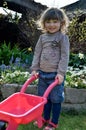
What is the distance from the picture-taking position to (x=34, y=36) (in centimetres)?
822

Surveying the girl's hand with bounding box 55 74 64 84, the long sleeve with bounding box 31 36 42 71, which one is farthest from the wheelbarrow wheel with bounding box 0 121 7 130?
the long sleeve with bounding box 31 36 42 71

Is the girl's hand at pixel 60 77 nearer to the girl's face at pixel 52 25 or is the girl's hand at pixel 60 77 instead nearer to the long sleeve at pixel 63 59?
the long sleeve at pixel 63 59

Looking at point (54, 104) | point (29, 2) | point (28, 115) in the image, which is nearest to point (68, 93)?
point (54, 104)

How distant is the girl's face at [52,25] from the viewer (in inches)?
163

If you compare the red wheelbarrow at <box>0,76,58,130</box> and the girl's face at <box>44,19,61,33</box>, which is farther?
the girl's face at <box>44,19,61,33</box>

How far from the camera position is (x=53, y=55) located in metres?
4.18

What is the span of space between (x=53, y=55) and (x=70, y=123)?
1036 mm

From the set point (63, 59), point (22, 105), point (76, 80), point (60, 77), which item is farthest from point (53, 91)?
point (76, 80)

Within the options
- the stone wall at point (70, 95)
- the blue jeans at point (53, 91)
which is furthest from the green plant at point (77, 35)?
the blue jeans at point (53, 91)

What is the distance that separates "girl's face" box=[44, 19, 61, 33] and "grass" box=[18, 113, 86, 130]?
119 centimetres

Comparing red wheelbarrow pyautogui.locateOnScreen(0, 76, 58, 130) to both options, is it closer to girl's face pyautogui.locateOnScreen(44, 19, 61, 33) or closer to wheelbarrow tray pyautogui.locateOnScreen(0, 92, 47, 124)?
wheelbarrow tray pyautogui.locateOnScreen(0, 92, 47, 124)

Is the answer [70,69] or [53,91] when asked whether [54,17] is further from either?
[70,69]

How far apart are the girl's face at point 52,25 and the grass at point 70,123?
3.92 feet

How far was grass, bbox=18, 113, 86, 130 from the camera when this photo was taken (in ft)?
14.7
